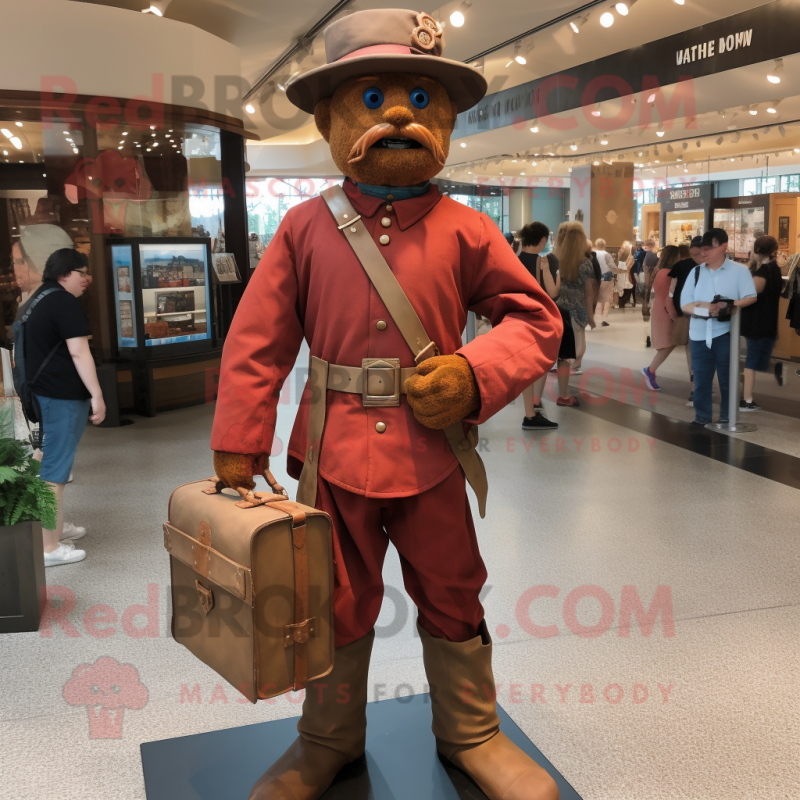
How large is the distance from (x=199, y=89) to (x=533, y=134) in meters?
6.29

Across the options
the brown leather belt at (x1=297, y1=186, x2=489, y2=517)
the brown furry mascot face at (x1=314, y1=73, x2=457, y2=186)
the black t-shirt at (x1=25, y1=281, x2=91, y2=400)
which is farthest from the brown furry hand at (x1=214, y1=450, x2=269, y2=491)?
the black t-shirt at (x1=25, y1=281, x2=91, y2=400)

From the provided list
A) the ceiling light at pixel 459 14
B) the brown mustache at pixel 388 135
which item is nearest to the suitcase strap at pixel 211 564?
the brown mustache at pixel 388 135

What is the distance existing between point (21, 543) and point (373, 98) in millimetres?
2156

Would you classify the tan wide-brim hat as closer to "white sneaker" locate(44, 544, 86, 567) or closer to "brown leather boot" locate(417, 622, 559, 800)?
"brown leather boot" locate(417, 622, 559, 800)

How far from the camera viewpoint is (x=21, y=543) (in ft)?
10.1

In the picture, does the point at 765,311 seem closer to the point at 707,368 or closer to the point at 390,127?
the point at 707,368

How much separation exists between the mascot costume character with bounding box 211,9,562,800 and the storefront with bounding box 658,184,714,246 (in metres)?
11.7

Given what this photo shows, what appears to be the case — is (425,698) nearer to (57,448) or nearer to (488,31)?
(57,448)

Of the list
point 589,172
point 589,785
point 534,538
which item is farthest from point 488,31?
point 589,172

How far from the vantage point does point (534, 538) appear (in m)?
4.04

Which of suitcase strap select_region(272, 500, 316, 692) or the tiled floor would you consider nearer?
suitcase strap select_region(272, 500, 316, 692)

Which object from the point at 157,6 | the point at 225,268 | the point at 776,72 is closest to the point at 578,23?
the point at 776,72

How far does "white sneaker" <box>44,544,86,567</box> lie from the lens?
3.78 m

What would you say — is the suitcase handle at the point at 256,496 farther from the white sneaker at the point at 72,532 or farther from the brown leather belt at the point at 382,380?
the white sneaker at the point at 72,532
